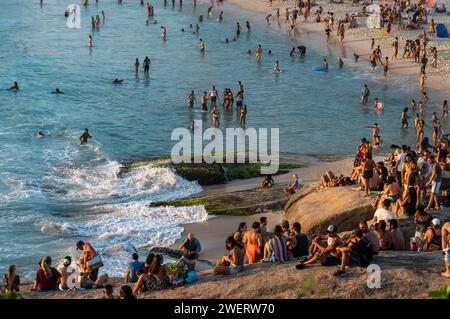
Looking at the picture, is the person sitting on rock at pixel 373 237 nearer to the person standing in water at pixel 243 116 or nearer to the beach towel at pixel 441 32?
the person standing in water at pixel 243 116

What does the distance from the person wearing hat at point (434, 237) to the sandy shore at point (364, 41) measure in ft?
82.9

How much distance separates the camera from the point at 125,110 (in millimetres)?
40344

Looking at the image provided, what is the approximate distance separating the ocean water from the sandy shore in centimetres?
71

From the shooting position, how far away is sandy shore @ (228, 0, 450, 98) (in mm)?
43031

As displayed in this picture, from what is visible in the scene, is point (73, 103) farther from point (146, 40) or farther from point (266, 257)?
point (266, 257)

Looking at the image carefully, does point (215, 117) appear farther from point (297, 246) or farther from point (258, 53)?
point (297, 246)

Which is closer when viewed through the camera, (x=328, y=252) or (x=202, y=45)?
(x=328, y=252)

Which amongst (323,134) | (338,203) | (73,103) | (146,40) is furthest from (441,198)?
(146,40)

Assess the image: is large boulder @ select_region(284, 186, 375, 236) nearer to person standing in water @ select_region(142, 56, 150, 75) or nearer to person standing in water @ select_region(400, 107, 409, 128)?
person standing in water @ select_region(400, 107, 409, 128)

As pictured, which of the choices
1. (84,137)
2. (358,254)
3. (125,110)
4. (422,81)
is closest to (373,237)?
(358,254)

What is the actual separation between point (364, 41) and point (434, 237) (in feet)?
120

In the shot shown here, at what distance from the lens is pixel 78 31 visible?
194ft
